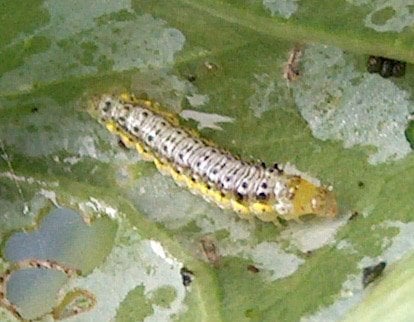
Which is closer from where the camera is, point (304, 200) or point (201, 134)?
point (304, 200)

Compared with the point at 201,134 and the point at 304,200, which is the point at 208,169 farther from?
the point at 304,200

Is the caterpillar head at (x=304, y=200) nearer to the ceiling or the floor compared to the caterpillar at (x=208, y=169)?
nearer to the ceiling

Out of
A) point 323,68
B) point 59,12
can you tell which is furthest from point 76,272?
point 323,68

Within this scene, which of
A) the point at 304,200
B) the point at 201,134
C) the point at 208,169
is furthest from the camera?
the point at 201,134

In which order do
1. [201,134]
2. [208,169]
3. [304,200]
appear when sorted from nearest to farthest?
[304,200] < [208,169] < [201,134]

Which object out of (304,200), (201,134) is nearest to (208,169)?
(201,134)

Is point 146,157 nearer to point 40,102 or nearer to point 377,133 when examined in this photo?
point 40,102
